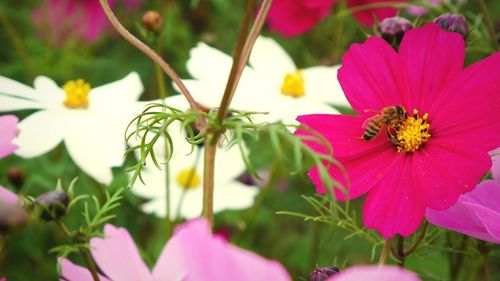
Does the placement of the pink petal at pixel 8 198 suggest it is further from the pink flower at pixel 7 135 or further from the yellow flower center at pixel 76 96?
the yellow flower center at pixel 76 96

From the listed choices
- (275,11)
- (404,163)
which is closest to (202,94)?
(404,163)

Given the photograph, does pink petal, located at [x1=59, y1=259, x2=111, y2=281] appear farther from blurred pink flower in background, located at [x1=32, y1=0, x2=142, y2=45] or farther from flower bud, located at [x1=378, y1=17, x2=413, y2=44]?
blurred pink flower in background, located at [x1=32, y1=0, x2=142, y2=45]

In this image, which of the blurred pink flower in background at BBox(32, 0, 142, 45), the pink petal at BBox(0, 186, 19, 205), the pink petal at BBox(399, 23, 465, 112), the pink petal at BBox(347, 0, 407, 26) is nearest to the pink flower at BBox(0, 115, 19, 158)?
the pink petal at BBox(0, 186, 19, 205)

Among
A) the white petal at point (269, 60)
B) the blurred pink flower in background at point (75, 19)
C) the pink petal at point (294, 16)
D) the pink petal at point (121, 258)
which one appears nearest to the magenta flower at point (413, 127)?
the pink petal at point (121, 258)

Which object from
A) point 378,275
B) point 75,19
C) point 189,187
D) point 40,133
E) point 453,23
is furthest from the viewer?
point 75,19

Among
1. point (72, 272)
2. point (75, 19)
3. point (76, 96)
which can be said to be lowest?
point (72, 272)

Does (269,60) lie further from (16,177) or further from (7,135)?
(7,135)

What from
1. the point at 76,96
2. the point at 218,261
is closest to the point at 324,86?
the point at 76,96
